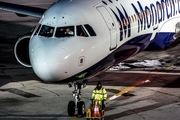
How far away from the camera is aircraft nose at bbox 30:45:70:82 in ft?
69.2

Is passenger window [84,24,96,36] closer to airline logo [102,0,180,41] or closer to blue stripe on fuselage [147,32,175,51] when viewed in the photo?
airline logo [102,0,180,41]

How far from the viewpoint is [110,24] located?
24.4 metres

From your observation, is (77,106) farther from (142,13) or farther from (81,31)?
(142,13)

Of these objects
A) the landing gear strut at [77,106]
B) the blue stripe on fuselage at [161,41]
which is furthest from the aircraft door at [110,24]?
the blue stripe on fuselage at [161,41]

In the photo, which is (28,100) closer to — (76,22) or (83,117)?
(83,117)

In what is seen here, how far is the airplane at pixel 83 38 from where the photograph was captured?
2141cm

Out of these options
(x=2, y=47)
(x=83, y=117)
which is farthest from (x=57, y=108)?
(x=2, y=47)

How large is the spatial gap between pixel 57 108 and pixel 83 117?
5.70 feet

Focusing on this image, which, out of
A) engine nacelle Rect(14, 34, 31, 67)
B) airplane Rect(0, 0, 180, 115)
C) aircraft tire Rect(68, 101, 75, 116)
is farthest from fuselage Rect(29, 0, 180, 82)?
engine nacelle Rect(14, 34, 31, 67)

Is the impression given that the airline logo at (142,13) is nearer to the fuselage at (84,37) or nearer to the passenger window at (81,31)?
the fuselage at (84,37)

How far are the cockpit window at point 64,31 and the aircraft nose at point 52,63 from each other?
0.94 m

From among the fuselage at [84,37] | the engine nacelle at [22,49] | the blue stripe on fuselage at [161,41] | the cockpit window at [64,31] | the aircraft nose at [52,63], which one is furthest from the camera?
the blue stripe on fuselage at [161,41]

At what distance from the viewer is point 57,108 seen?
2523cm

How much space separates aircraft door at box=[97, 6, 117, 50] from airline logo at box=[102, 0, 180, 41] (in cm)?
69
